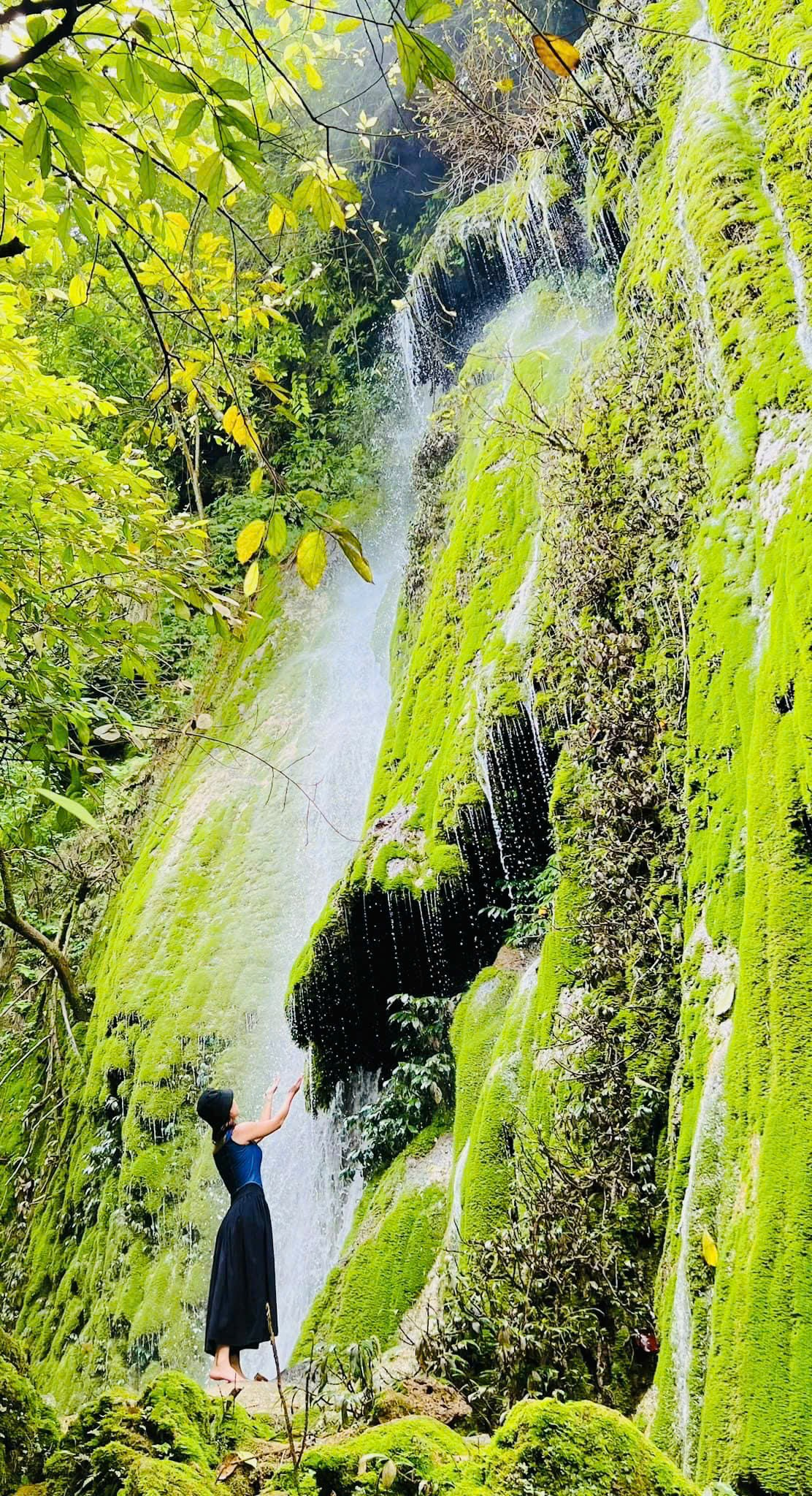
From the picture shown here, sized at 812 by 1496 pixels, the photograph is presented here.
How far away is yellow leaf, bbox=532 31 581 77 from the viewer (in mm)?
1586

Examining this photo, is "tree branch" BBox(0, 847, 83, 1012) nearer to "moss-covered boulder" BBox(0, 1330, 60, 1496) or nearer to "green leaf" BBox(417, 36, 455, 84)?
"moss-covered boulder" BBox(0, 1330, 60, 1496)

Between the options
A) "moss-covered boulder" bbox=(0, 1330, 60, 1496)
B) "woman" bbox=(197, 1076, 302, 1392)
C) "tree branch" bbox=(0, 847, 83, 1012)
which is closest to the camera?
"moss-covered boulder" bbox=(0, 1330, 60, 1496)

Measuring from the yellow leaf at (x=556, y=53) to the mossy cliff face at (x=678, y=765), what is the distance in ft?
6.04

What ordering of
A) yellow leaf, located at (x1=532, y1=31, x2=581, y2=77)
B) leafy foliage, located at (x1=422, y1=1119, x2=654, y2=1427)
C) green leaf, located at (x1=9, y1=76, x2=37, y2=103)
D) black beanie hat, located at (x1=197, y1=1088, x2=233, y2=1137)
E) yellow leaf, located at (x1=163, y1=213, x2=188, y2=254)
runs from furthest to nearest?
black beanie hat, located at (x1=197, y1=1088, x2=233, y2=1137)
leafy foliage, located at (x1=422, y1=1119, x2=654, y2=1427)
yellow leaf, located at (x1=163, y1=213, x2=188, y2=254)
yellow leaf, located at (x1=532, y1=31, x2=581, y2=77)
green leaf, located at (x1=9, y1=76, x2=37, y2=103)

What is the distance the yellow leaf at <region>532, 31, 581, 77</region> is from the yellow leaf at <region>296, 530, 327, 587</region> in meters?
0.92

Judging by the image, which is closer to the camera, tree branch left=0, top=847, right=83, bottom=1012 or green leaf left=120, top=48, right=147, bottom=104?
green leaf left=120, top=48, right=147, bottom=104

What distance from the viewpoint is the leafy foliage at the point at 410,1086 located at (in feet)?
20.8

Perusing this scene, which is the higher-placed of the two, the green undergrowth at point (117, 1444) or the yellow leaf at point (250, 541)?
the yellow leaf at point (250, 541)

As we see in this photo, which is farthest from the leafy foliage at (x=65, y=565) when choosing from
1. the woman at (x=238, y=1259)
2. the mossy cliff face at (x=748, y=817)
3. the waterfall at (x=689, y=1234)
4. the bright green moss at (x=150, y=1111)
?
the bright green moss at (x=150, y=1111)

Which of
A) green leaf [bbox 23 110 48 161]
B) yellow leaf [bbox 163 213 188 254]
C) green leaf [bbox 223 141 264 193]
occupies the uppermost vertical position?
yellow leaf [bbox 163 213 188 254]

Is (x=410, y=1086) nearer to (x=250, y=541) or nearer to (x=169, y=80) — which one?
(x=250, y=541)

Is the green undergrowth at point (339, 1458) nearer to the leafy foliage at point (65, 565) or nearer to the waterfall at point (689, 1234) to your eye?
the waterfall at point (689, 1234)

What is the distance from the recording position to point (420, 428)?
1250 centimetres

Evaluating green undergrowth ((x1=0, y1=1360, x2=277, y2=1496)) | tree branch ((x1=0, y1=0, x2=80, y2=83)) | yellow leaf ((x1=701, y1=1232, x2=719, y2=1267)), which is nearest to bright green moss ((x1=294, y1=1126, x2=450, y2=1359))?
yellow leaf ((x1=701, y1=1232, x2=719, y2=1267))
